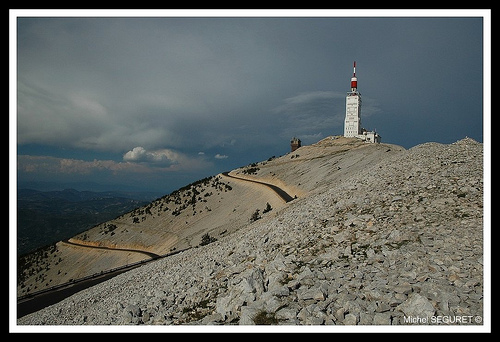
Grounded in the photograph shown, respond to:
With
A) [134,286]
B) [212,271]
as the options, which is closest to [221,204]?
[134,286]

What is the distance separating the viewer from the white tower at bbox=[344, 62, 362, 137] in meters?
117

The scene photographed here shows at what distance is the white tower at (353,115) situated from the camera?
116812mm

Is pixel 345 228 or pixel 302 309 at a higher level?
pixel 345 228

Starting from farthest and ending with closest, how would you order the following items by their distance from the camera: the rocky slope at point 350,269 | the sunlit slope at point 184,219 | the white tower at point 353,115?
the white tower at point 353,115 < the sunlit slope at point 184,219 < the rocky slope at point 350,269

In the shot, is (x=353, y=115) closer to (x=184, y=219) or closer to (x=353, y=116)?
(x=353, y=116)

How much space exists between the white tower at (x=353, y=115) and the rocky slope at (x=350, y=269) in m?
102

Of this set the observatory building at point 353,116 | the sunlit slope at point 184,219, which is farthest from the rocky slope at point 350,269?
the observatory building at point 353,116

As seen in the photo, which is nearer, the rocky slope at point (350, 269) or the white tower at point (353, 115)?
the rocky slope at point (350, 269)

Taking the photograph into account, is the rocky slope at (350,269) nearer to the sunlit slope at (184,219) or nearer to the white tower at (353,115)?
the sunlit slope at (184,219)

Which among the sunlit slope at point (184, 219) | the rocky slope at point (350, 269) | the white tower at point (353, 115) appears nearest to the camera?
the rocky slope at point (350, 269)

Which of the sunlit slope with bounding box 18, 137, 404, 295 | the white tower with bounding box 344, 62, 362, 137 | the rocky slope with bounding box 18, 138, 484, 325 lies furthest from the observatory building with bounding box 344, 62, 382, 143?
the rocky slope with bounding box 18, 138, 484, 325

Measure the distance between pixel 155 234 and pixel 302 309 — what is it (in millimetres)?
48462
